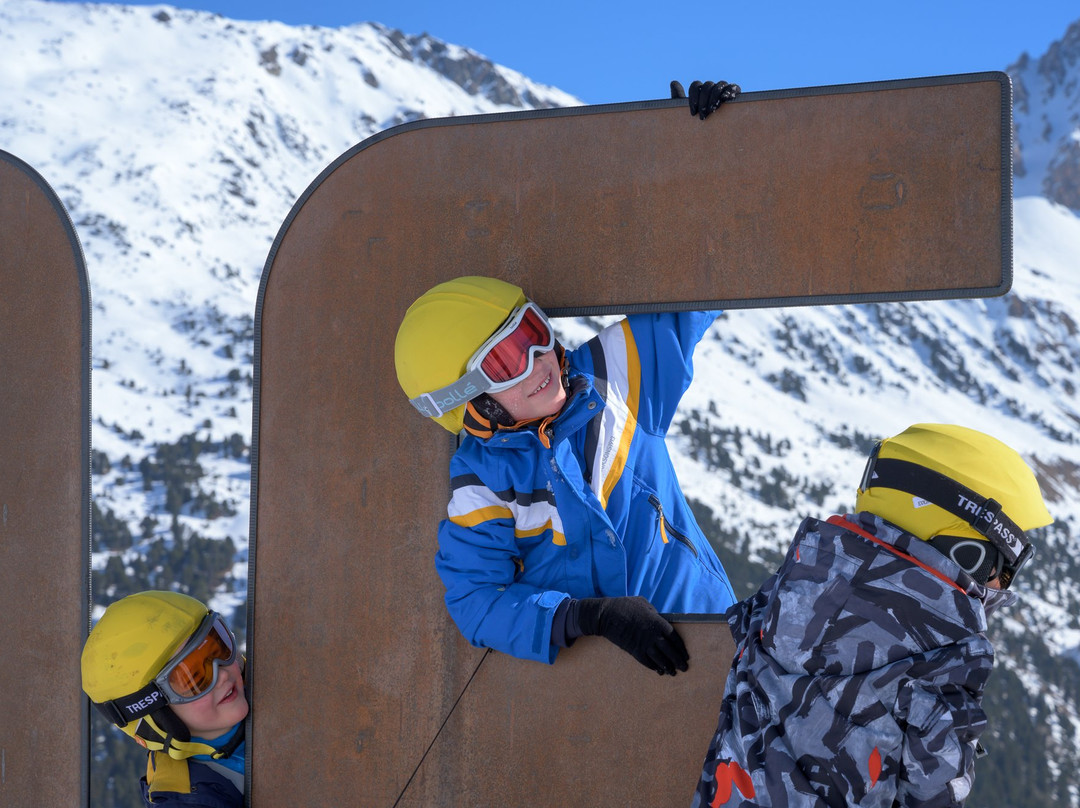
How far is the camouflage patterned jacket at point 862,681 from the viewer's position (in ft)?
5.88

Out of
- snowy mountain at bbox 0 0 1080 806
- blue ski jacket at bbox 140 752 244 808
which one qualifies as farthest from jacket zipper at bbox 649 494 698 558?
snowy mountain at bbox 0 0 1080 806

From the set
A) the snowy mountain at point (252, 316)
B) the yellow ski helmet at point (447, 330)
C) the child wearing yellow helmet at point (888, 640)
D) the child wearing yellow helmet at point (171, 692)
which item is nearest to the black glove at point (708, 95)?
the yellow ski helmet at point (447, 330)

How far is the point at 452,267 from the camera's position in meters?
2.87

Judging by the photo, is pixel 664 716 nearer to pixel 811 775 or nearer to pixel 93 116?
pixel 811 775

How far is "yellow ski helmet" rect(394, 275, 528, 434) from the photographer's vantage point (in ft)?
8.05

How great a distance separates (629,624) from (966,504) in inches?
34.1

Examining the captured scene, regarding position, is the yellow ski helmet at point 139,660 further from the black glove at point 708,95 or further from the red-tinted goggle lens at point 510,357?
the black glove at point 708,95

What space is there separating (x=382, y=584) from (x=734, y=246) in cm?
128

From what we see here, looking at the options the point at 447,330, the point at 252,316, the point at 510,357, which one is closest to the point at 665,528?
the point at 510,357

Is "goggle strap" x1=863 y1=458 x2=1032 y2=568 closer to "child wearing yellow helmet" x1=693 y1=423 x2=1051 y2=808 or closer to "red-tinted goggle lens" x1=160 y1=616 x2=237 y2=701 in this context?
"child wearing yellow helmet" x1=693 y1=423 x2=1051 y2=808

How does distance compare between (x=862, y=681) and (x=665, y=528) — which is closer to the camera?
(x=862, y=681)

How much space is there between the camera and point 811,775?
1850 millimetres

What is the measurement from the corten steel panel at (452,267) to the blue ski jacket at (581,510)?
17 centimetres

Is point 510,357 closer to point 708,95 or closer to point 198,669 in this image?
point 708,95
